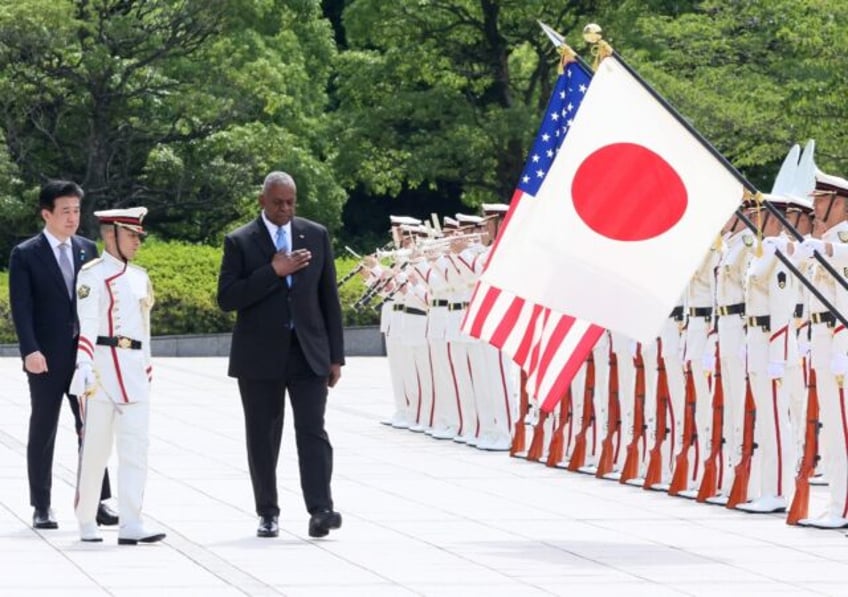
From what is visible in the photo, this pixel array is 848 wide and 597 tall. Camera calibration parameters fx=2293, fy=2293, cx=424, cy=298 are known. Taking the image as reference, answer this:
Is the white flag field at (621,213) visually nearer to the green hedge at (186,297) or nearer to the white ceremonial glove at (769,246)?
the white ceremonial glove at (769,246)

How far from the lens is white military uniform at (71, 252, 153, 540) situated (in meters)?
11.5

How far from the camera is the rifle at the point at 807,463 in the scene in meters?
12.7

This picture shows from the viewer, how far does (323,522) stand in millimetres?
11688

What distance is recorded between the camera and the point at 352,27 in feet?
143

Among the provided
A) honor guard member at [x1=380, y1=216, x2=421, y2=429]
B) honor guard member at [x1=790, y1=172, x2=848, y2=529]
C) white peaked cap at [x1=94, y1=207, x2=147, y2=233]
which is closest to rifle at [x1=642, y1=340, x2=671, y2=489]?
honor guard member at [x1=790, y1=172, x2=848, y2=529]

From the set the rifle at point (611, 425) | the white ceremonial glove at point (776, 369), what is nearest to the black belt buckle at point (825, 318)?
the white ceremonial glove at point (776, 369)

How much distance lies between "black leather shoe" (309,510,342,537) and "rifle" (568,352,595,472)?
4.85 metres

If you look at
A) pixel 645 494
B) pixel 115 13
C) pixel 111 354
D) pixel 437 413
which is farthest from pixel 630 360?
pixel 115 13

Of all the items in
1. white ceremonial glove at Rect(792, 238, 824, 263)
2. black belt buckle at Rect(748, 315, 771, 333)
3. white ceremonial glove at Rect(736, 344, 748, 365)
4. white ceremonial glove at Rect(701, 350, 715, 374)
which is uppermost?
white ceremonial glove at Rect(792, 238, 824, 263)

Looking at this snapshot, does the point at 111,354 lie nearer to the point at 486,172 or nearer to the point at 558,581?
the point at 558,581

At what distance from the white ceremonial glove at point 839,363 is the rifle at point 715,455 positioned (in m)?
1.65

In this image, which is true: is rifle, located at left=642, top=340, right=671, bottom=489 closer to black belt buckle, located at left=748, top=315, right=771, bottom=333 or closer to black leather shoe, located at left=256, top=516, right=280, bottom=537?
black belt buckle, located at left=748, top=315, right=771, bottom=333

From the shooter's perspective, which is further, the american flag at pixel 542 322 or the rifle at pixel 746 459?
the rifle at pixel 746 459

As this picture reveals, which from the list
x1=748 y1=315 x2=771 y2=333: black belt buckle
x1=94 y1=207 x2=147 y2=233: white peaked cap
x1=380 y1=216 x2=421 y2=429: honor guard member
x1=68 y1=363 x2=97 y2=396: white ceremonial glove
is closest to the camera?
x1=68 y1=363 x2=97 y2=396: white ceremonial glove
